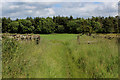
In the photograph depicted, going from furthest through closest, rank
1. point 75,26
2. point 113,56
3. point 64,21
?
point 64,21 < point 75,26 < point 113,56

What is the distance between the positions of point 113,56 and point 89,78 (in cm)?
231

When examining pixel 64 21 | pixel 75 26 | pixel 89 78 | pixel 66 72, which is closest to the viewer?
pixel 89 78

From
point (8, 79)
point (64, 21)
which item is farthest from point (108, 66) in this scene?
point (64, 21)

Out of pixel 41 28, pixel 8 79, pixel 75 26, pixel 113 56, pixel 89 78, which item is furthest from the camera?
pixel 41 28

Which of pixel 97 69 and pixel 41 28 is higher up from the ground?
pixel 41 28

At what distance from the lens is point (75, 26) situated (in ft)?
128

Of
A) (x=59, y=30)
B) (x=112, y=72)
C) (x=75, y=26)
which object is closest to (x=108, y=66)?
(x=112, y=72)

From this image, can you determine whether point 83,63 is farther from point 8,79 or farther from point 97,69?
point 8,79

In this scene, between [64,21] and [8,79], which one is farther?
[64,21]

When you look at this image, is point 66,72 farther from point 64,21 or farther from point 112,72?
point 64,21

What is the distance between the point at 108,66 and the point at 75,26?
33.2 m

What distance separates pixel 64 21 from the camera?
196 feet

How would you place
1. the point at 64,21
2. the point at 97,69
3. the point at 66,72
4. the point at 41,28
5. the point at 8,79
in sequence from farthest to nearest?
the point at 64,21 < the point at 41,28 < the point at 66,72 < the point at 97,69 < the point at 8,79

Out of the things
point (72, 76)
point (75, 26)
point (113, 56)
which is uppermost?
point (75, 26)
